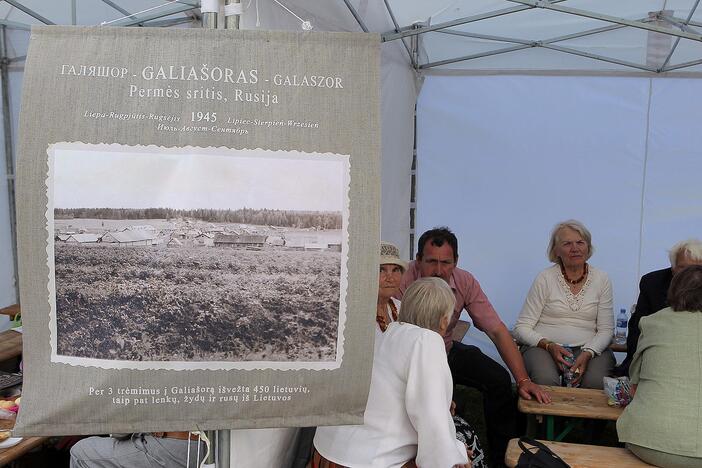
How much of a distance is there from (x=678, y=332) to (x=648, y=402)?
0.29m

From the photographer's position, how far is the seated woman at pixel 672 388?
2441mm

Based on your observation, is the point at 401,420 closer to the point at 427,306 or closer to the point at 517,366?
the point at 427,306

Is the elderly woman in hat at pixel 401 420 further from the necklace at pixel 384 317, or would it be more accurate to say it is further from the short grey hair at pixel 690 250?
the short grey hair at pixel 690 250

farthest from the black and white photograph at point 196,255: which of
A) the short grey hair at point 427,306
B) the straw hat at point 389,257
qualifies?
the straw hat at point 389,257

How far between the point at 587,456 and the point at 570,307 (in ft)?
4.85

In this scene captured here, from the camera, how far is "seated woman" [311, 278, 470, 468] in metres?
2.02

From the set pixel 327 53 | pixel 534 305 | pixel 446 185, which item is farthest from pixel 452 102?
pixel 327 53

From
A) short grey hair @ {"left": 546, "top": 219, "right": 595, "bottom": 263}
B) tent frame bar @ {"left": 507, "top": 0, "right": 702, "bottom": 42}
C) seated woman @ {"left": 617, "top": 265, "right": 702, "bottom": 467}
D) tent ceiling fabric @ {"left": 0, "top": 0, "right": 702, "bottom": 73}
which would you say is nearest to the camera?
seated woman @ {"left": 617, "top": 265, "right": 702, "bottom": 467}

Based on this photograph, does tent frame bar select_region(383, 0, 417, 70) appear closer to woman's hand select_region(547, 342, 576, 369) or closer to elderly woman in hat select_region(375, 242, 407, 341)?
elderly woman in hat select_region(375, 242, 407, 341)

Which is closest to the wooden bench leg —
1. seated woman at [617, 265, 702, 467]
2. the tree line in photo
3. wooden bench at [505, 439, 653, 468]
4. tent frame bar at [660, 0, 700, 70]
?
wooden bench at [505, 439, 653, 468]

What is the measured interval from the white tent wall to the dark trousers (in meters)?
2.04

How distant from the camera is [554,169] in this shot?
5352mm

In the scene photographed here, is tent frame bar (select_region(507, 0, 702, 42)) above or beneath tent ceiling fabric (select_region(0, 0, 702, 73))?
beneath

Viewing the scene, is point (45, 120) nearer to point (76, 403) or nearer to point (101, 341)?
point (101, 341)
